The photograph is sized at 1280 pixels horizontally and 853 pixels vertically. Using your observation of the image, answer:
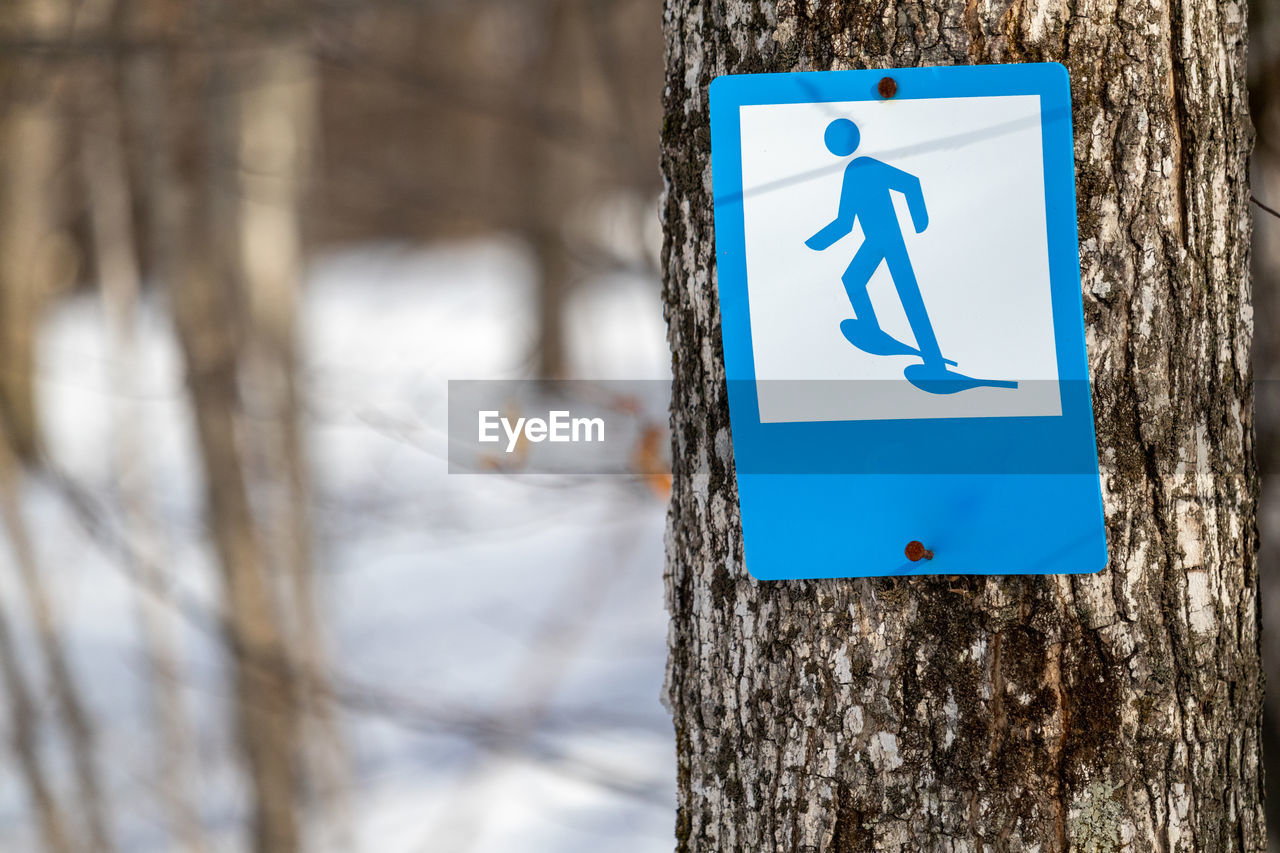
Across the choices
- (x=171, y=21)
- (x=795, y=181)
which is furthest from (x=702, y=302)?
(x=171, y=21)

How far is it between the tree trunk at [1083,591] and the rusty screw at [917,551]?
2 centimetres

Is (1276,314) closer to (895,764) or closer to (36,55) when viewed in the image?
(895,764)

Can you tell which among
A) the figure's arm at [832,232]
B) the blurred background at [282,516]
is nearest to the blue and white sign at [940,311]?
the figure's arm at [832,232]

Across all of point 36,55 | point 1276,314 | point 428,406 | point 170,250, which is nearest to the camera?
point 1276,314

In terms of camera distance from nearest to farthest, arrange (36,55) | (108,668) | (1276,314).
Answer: (1276,314), (36,55), (108,668)

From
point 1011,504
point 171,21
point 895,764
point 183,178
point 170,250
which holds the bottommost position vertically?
point 895,764

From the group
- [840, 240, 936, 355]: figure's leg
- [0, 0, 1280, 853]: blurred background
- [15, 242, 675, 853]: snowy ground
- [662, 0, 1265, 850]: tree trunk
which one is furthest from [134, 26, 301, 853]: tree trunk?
[840, 240, 936, 355]: figure's leg

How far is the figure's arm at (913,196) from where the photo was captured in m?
0.73

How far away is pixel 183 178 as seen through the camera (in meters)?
3.19

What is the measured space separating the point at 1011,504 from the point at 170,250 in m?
2.86

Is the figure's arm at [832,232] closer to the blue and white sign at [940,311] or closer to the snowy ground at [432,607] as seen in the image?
the blue and white sign at [940,311]

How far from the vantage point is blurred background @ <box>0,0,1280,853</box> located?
2.64m

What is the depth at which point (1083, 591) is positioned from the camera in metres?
0.75

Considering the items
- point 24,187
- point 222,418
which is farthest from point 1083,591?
point 24,187
